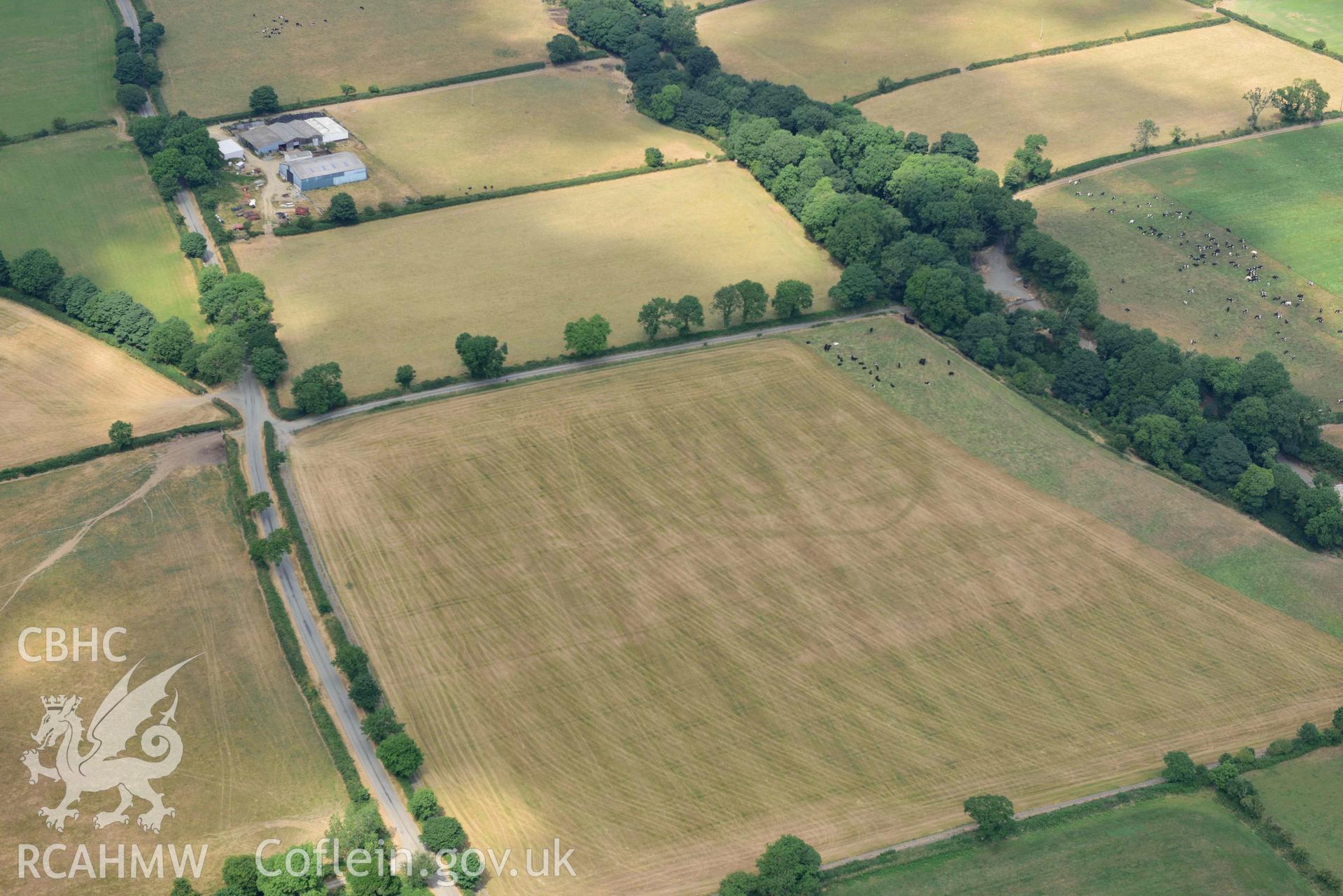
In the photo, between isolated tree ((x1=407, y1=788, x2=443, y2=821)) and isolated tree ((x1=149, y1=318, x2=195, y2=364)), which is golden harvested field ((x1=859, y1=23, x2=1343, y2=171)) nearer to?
isolated tree ((x1=149, y1=318, x2=195, y2=364))

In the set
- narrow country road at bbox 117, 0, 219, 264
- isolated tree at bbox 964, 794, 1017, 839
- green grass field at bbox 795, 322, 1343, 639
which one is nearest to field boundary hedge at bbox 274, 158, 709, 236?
narrow country road at bbox 117, 0, 219, 264

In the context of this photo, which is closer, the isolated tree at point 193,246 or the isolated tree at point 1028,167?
the isolated tree at point 193,246

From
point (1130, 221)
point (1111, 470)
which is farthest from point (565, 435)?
point (1130, 221)

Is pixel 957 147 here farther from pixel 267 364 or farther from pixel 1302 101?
pixel 267 364

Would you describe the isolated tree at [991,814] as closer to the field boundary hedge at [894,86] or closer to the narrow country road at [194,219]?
the narrow country road at [194,219]

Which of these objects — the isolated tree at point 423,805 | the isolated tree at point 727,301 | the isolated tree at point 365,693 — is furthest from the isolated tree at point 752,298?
the isolated tree at point 423,805

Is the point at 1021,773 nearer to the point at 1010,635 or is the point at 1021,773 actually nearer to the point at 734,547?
the point at 1010,635

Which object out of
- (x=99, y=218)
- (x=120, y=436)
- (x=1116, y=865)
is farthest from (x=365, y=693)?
(x=99, y=218)
